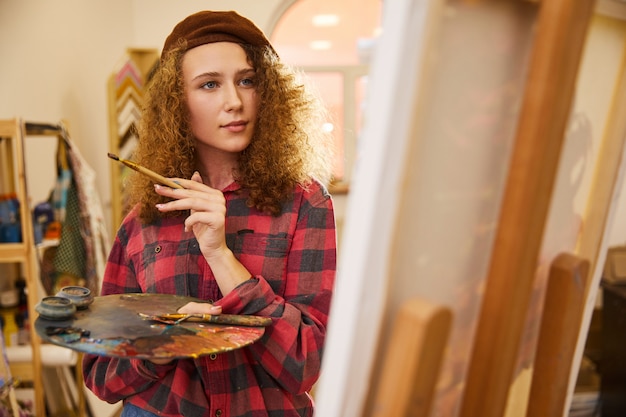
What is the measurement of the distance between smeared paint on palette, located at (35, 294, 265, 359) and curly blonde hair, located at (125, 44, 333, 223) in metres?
0.30

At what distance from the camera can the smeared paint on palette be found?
22.9 inches

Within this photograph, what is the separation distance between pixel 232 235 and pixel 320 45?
3.93 m

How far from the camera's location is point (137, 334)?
0.63m

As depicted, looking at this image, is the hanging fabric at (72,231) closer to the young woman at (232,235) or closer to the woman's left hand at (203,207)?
the young woman at (232,235)

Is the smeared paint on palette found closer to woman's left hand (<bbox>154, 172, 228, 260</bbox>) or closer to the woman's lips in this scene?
woman's left hand (<bbox>154, 172, 228, 260</bbox>)

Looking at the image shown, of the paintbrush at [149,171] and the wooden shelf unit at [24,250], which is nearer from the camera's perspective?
the paintbrush at [149,171]

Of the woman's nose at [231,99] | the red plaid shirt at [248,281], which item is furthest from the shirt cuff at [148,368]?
the woman's nose at [231,99]

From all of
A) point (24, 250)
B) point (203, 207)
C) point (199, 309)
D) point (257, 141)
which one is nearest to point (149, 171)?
point (203, 207)

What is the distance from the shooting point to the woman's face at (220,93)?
935mm

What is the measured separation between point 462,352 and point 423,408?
0.39 feet

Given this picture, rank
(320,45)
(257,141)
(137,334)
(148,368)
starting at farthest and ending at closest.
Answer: (320,45) < (257,141) < (148,368) < (137,334)

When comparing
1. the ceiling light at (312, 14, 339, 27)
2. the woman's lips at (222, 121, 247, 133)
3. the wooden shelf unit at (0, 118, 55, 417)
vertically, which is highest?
the ceiling light at (312, 14, 339, 27)

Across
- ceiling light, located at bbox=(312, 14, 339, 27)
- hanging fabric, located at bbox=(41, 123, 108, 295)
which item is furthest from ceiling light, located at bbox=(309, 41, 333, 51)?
hanging fabric, located at bbox=(41, 123, 108, 295)

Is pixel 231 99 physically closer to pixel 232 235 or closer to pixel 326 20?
pixel 232 235
